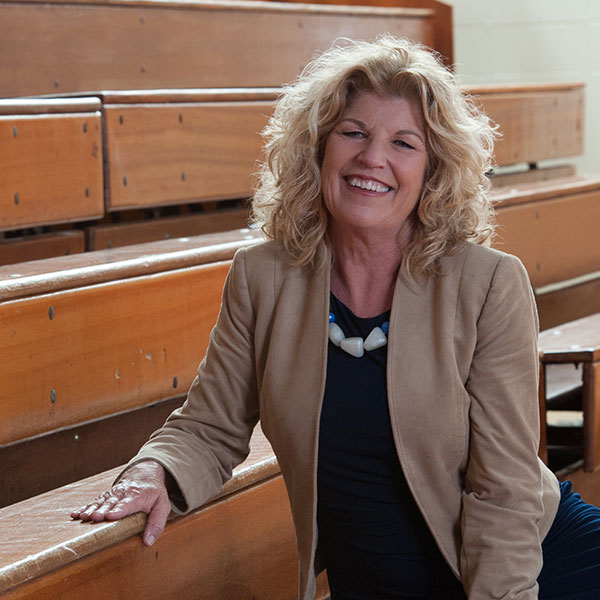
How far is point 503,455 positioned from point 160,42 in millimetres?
1185

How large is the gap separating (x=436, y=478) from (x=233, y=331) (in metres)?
0.24

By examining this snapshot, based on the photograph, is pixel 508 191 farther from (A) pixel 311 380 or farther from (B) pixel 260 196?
(A) pixel 311 380

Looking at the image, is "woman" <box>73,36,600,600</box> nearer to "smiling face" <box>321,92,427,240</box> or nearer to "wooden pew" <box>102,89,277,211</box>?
"smiling face" <box>321,92,427,240</box>

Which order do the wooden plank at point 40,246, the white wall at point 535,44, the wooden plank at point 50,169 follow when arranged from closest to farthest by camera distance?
the wooden plank at point 50,169
the wooden plank at point 40,246
the white wall at point 535,44

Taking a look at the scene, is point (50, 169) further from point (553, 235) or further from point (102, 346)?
point (553, 235)

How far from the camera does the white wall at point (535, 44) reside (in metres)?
2.71

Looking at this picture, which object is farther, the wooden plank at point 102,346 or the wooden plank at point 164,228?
the wooden plank at point 164,228

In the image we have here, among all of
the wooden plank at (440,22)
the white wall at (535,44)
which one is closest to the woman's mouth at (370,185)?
the wooden plank at (440,22)

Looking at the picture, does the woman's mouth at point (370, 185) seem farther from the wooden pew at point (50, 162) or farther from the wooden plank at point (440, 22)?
the wooden plank at point (440, 22)

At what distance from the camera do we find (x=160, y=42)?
184cm

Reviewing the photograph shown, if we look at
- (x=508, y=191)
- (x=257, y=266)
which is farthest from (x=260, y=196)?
(x=508, y=191)

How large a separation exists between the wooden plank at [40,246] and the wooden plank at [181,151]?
8 cm

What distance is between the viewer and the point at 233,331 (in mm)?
1021

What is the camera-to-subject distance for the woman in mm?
921
